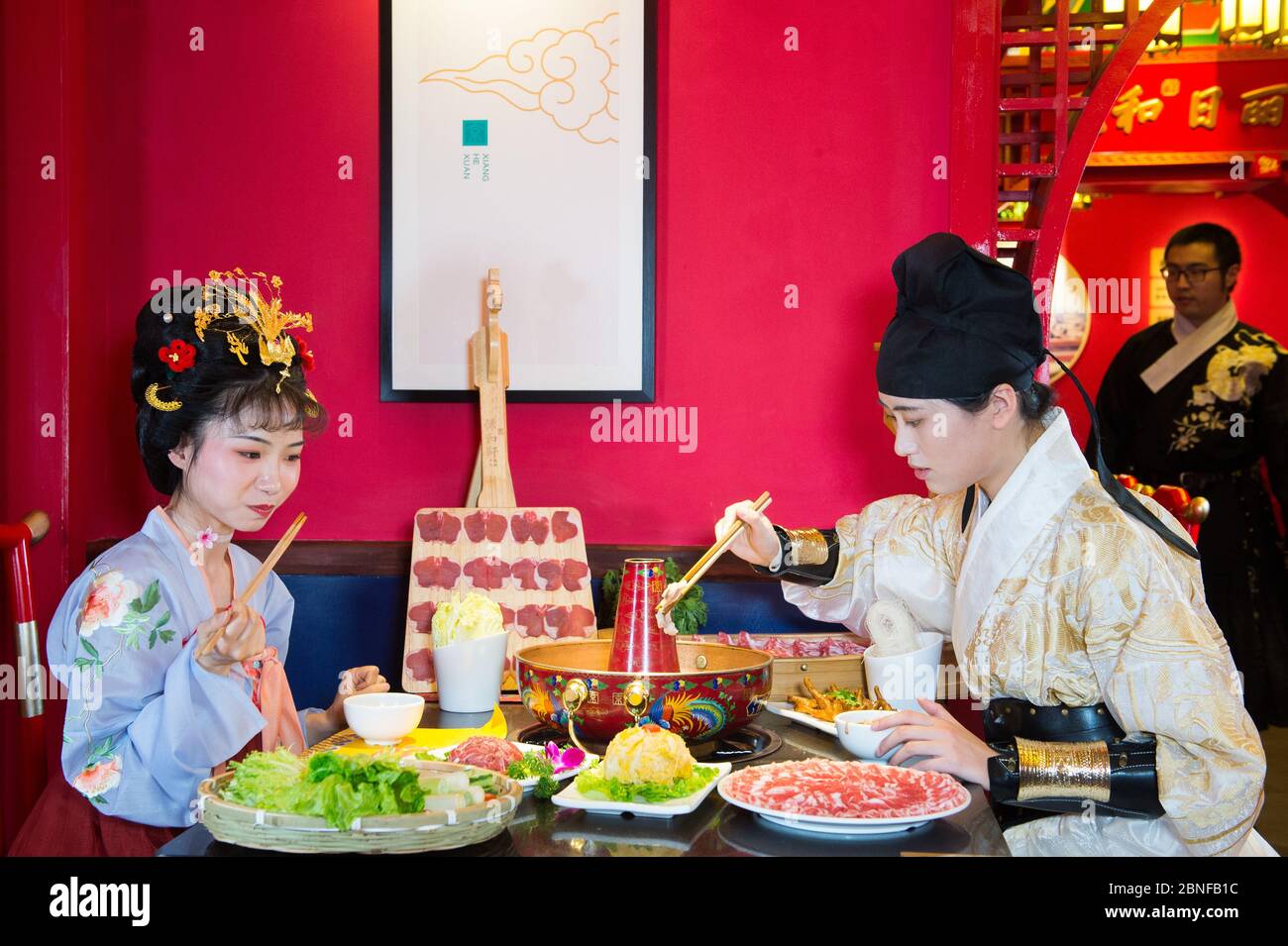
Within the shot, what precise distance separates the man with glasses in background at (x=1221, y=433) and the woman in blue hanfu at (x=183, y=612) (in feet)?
10.2

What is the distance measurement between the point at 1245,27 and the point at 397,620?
2.89 metres

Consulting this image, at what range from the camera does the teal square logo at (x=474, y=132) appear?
9.83 ft

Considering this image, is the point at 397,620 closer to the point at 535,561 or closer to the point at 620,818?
the point at 535,561

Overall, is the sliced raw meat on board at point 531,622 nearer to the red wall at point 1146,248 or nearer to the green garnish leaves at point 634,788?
the green garnish leaves at point 634,788

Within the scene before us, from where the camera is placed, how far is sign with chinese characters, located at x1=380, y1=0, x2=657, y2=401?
299 centimetres

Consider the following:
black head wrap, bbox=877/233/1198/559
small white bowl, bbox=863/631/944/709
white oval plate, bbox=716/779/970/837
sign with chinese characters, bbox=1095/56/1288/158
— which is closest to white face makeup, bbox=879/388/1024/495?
black head wrap, bbox=877/233/1198/559

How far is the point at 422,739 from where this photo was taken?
6.30 feet

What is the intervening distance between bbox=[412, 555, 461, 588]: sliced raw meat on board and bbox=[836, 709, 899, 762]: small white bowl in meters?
1.19

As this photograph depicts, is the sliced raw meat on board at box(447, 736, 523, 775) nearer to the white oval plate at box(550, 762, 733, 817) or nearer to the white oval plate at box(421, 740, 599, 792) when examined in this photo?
the white oval plate at box(421, 740, 599, 792)

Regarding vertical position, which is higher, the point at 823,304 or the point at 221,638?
the point at 823,304

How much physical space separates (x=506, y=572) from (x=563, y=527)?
163 mm

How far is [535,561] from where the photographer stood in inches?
109
